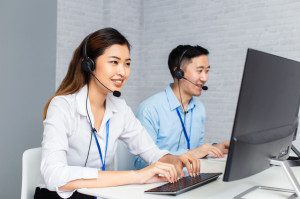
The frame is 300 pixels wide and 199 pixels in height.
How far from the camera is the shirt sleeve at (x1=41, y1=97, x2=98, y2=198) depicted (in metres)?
1.28

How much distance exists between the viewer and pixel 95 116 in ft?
5.52

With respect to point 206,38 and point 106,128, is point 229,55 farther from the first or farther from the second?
point 106,128

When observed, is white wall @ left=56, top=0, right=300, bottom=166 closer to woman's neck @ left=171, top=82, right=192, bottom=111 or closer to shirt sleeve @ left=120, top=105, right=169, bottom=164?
woman's neck @ left=171, top=82, right=192, bottom=111

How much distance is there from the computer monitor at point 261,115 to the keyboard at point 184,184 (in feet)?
0.75

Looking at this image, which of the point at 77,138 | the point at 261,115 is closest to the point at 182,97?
the point at 77,138

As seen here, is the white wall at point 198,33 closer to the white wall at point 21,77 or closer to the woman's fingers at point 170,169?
the white wall at point 21,77

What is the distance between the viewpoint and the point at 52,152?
1.38m

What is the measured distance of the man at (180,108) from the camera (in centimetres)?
230

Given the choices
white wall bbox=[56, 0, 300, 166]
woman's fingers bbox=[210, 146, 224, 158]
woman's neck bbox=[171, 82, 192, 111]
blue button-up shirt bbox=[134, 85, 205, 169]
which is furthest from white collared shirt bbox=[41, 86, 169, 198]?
white wall bbox=[56, 0, 300, 166]

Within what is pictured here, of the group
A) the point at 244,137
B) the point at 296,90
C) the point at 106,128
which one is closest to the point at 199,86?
the point at 106,128

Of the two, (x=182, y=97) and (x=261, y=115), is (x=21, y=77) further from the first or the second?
(x=261, y=115)

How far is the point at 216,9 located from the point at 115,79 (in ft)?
9.59

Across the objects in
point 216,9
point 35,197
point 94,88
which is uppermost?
point 216,9

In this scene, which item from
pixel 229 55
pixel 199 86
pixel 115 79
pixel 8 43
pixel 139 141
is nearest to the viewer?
pixel 115 79
